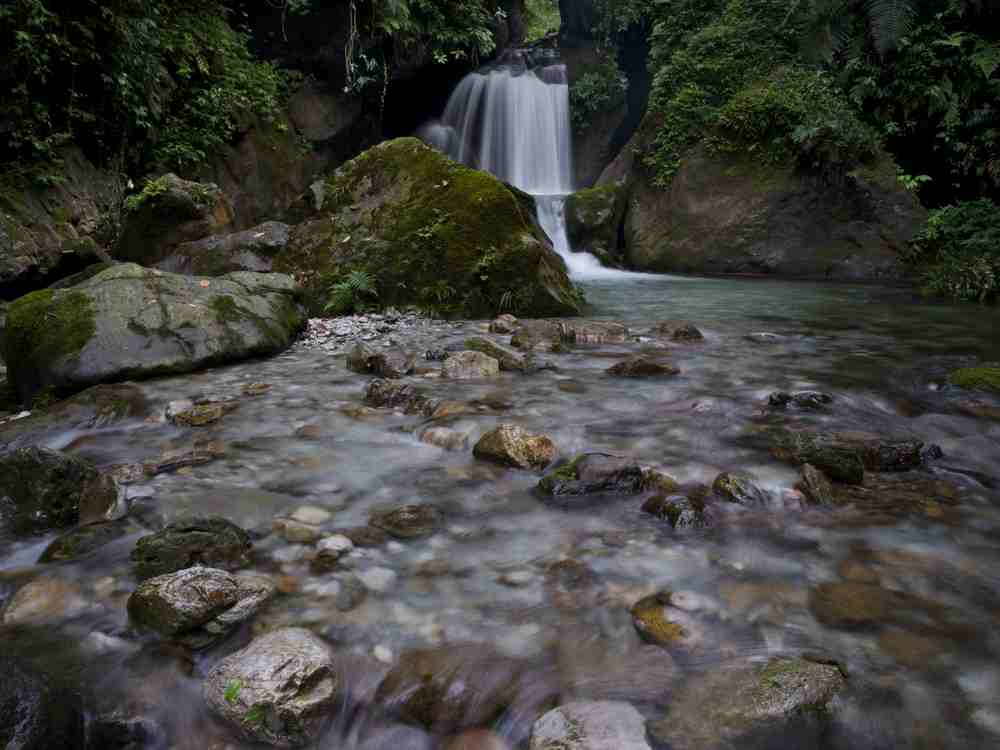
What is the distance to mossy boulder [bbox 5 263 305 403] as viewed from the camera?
171 inches

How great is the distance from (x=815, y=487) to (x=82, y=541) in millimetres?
2747

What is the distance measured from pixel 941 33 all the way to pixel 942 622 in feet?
38.4

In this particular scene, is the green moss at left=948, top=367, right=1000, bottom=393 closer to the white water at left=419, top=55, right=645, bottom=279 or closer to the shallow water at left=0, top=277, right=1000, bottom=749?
the shallow water at left=0, top=277, right=1000, bottom=749

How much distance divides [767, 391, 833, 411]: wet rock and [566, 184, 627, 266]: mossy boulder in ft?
31.8

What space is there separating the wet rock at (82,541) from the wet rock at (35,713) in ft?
2.12

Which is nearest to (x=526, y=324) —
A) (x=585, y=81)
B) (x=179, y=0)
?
(x=179, y=0)

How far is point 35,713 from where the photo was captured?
1396mm

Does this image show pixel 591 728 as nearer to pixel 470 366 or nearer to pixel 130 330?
pixel 470 366

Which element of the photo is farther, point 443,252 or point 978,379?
point 443,252

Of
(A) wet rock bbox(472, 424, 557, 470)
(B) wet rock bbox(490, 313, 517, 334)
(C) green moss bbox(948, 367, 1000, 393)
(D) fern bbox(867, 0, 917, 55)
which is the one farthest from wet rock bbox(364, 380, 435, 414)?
(C) green moss bbox(948, 367, 1000, 393)

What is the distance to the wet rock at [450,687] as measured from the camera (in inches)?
62.3

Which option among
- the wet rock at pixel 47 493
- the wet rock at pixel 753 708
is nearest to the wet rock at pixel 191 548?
the wet rock at pixel 47 493

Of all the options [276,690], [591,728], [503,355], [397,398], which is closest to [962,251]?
[503,355]

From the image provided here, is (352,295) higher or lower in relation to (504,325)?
higher
